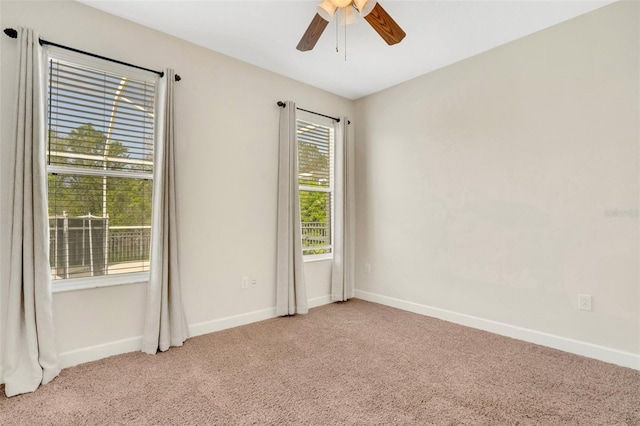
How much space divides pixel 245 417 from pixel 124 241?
5.41 feet

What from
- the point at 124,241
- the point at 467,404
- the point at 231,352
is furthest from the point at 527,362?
the point at 124,241

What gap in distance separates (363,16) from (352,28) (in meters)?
0.80

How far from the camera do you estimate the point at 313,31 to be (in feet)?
7.04

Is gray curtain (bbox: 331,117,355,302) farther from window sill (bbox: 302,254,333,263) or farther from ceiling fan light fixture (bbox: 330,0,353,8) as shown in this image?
ceiling fan light fixture (bbox: 330,0,353,8)

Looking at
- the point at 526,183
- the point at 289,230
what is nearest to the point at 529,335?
the point at 526,183

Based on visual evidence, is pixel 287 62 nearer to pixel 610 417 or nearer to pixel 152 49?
pixel 152 49

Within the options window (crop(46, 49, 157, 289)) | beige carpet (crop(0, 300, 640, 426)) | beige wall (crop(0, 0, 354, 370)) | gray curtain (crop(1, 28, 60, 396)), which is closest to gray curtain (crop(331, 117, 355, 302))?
beige wall (crop(0, 0, 354, 370))

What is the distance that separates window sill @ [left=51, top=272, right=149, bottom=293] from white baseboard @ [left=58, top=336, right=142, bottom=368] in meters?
0.43

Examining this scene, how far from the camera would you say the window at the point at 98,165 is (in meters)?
2.30

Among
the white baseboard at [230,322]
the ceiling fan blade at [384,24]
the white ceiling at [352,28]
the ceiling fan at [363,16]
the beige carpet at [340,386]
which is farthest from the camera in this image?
the white baseboard at [230,322]

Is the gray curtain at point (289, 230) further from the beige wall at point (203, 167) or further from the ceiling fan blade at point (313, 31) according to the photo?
the ceiling fan blade at point (313, 31)

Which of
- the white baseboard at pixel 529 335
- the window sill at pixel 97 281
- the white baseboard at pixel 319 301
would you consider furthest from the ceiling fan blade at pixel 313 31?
the white baseboard at pixel 529 335

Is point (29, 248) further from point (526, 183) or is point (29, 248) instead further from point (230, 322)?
point (526, 183)

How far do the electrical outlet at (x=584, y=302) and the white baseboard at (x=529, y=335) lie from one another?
0.85 feet
